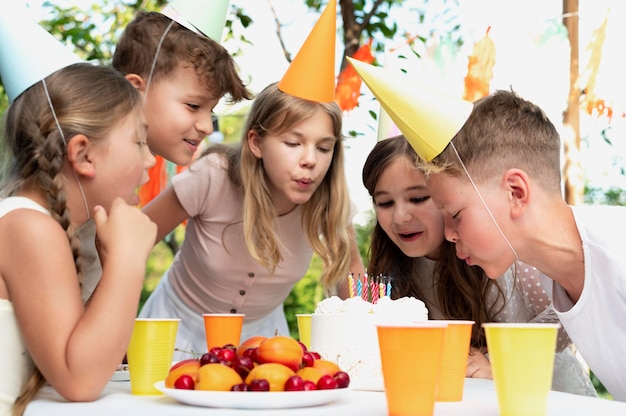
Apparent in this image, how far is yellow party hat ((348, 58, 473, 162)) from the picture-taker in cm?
138

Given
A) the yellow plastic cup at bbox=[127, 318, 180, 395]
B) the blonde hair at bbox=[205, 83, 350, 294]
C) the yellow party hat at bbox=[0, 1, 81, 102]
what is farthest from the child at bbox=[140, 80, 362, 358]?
the yellow plastic cup at bbox=[127, 318, 180, 395]

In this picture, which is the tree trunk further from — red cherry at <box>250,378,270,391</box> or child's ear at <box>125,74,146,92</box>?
red cherry at <box>250,378,270,391</box>

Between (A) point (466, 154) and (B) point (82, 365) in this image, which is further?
(A) point (466, 154)

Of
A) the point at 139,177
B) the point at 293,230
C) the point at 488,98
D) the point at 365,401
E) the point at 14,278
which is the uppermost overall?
the point at 488,98

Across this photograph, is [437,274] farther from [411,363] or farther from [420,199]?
[411,363]

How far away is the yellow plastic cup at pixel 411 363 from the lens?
1000 mm

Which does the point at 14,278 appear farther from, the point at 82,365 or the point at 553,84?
the point at 553,84

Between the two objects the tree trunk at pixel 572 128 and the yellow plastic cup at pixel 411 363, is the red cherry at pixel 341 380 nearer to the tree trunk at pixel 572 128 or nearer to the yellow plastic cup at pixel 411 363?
the yellow plastic cup at pixel 411 363

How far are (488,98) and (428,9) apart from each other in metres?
2.87

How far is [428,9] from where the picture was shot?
4.58 m

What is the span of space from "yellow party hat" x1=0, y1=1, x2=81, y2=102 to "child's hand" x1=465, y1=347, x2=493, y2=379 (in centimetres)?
119

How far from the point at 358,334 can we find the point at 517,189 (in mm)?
596

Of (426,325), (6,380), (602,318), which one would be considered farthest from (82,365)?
(602,318)

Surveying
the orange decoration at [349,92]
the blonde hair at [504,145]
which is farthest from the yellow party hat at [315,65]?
the orange decoration at [349,92]
